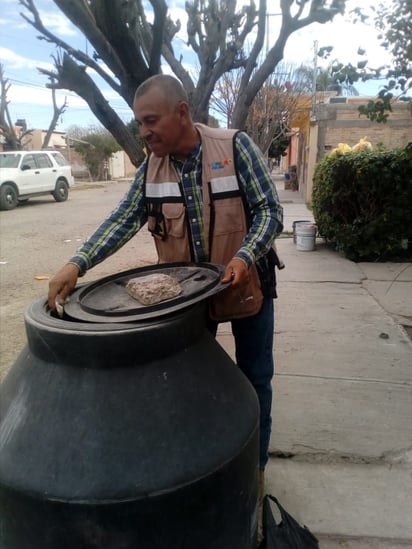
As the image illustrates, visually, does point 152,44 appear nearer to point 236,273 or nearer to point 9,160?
point 236,273

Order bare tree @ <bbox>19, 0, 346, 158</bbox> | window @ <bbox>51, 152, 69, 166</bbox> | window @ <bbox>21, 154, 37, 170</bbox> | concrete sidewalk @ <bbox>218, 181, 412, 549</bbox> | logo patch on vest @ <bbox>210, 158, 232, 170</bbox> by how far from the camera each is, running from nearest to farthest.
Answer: logo patch on vest @ <bbox>210, 158, 232, 170</bbox>
concrete sidewalk @ <bbox>218, 181, 412, 549</bbox>
bare tree @ <bbox>19, 0, 346, 158</bbox>
window @ <bbox>21, 154, 37, 170</bbox>
window @ <bbox>51, 152, 69, 166</bbox>

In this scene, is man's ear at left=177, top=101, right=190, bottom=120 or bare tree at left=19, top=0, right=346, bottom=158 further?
bare tree at left=19, top=0, right=346, bottom=158

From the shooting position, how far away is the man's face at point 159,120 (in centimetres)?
174

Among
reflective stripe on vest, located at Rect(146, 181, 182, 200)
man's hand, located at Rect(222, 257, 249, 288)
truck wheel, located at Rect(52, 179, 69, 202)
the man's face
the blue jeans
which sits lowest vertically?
truck wheel, located at Rect(52, 179, 69, 202)

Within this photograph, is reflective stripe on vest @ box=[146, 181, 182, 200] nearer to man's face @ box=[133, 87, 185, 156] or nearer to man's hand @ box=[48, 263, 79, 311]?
man's face @ box=[133, 87, 185, 156]

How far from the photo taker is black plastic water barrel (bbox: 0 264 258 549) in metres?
1.25

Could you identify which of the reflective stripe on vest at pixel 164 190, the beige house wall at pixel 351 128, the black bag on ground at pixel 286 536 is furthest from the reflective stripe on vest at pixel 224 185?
the beige house wall at pixel 351 128

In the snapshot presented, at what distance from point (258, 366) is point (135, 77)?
4019 millimetres

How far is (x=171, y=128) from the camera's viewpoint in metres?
1.79

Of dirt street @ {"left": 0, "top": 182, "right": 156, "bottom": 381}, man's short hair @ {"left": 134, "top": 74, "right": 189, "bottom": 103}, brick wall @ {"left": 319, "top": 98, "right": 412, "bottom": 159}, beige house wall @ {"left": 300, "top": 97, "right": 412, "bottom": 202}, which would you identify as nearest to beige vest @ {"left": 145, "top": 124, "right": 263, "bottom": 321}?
man's short hair @ {"left": 134, "top": 74, "right": 189, "bottom": 103}

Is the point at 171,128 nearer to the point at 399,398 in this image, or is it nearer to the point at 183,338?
the point at 183,338

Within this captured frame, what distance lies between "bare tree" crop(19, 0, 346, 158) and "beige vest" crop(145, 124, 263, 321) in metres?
3.21

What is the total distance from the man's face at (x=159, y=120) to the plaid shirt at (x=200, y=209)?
13 centimetres

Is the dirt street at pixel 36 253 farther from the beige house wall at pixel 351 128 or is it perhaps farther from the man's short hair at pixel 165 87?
the beige house wall at pixel 351 128
